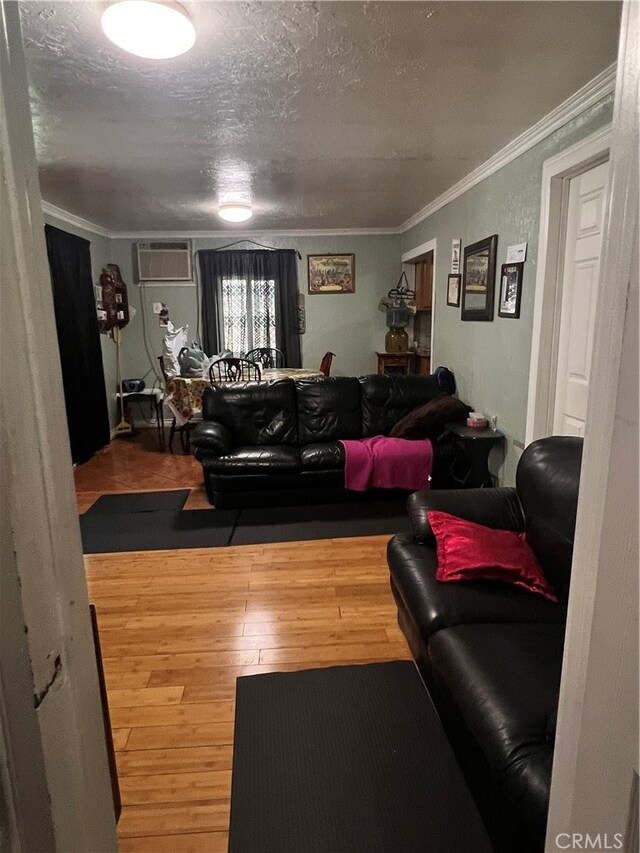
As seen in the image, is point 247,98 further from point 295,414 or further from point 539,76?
point 295,414

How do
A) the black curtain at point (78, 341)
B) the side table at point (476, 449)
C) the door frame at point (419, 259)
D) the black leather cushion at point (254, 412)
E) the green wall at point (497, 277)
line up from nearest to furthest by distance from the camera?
the green wall at point (497, 277) → the side table at point (476, 449) → the black leather cushion at point (254, 412) → the black curtain at point (78, 341) → the door frame at point (419, 259)

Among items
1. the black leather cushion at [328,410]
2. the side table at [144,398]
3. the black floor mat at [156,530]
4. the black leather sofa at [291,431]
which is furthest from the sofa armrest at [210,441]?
the side table at [144,398]

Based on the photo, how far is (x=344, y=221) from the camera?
5855 millimetres

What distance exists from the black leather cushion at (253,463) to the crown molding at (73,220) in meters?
2.52

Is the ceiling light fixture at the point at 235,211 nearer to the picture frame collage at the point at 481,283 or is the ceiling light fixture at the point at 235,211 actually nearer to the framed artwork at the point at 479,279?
the picture frame collage at the point at 481,283

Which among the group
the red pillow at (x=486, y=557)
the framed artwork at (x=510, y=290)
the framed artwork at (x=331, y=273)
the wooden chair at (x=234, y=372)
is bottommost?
the red pillow at (x=486, y=557)

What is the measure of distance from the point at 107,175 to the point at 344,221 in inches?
114

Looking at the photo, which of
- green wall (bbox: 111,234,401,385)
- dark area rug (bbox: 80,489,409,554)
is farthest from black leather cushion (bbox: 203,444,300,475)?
green wall (bbox: 111,234,401,385)

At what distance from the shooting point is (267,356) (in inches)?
258

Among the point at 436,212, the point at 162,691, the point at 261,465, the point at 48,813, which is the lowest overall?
the point at 162,691

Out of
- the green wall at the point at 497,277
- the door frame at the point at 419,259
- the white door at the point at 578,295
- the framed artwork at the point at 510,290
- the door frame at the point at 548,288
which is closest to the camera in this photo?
the white door at the point at 578,295

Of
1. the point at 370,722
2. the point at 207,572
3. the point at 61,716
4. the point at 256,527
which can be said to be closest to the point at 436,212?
the point at 256,527

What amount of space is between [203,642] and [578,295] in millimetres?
2594

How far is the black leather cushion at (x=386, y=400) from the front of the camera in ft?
14.3
